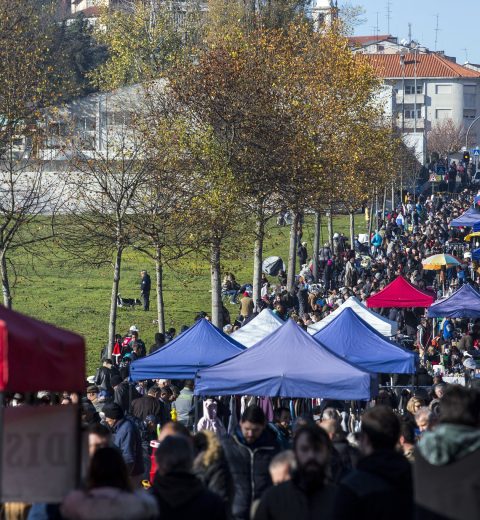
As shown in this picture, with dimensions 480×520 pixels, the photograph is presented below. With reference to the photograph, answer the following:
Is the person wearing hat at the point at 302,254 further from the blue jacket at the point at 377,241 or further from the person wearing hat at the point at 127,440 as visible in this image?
the person wearing hat at the point at 127,440

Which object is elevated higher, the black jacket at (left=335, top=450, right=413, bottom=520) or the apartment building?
the apartment building

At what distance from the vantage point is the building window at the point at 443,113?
15638cm

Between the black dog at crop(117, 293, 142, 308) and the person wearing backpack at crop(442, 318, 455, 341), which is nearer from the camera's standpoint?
the person wearing backpack at crop(442, 318, 455, 341)

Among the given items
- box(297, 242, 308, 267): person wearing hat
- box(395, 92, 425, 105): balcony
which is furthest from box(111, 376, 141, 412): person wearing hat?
box(395, 92, 425, 105): balcony

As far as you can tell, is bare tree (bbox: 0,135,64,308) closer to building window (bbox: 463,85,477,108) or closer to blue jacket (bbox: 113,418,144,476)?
blue jacket (bbox: 113,418,144,476)

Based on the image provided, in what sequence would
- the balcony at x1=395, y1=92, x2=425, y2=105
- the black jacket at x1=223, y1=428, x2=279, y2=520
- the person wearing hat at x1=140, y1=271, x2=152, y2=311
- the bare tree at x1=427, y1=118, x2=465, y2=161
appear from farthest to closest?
the balcony at x1=395, y1=92, x2=425, y2=105
the bare tree at x1=427, y1=118, x2=465, y2=161
the person wearing hat at x1=140, y1=271, x2=152, y2=311
the black jacket at x1=223, y1=428, x2=279, y2=520

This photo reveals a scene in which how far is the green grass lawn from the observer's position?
37888 millimetres

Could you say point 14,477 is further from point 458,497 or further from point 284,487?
point 458,497

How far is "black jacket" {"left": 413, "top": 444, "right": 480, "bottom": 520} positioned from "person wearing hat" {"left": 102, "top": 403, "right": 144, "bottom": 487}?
6423 millimetres

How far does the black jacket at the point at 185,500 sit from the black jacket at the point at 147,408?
31.9 feet

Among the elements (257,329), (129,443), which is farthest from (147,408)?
(257,329)

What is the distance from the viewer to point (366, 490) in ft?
23.0

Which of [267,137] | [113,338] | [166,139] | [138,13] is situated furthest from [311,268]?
[138,13]

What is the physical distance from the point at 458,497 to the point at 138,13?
68.4m
